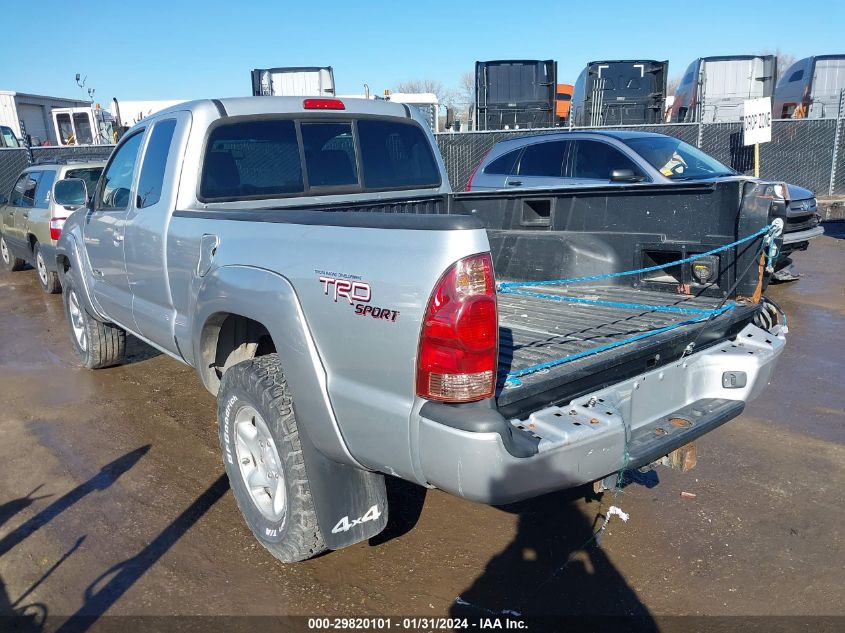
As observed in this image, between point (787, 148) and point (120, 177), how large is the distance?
15.9 meters

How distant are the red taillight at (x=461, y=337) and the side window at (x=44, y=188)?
28.4 ft

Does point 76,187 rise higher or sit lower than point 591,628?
higher

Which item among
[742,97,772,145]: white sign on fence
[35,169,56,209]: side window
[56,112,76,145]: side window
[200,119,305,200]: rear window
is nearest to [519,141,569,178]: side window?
[742,97,772,145]: white sign on fence

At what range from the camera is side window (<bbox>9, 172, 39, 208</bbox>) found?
31.8 feet

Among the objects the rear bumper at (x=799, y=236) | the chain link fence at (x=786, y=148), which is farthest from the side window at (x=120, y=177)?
the chain link fence at (x=786, y=148)

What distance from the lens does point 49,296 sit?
9.54 m

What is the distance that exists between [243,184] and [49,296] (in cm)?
725

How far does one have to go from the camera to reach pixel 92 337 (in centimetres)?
573

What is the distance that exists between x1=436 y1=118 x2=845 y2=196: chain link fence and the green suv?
861 centimetres

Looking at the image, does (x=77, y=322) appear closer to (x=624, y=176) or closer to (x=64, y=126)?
(x=624, y=176)

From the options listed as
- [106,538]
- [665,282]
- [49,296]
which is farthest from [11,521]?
[49,296]

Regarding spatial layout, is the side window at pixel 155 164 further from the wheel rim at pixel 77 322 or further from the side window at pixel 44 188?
the side window at pixel 44 188

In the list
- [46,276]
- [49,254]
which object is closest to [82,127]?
[46,276]

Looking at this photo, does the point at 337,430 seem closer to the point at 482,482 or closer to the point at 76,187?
the point at 482,482
